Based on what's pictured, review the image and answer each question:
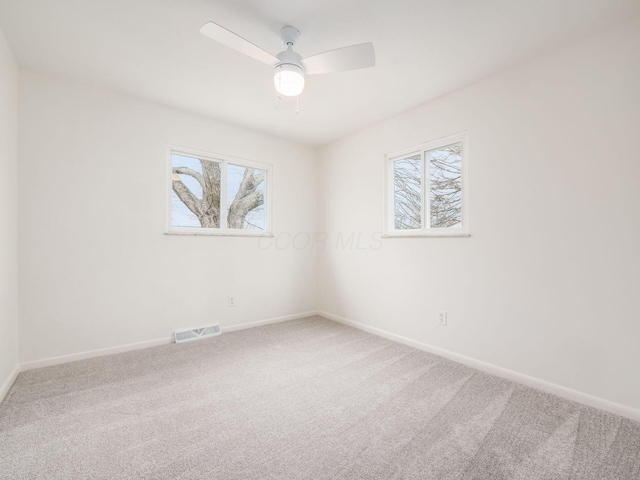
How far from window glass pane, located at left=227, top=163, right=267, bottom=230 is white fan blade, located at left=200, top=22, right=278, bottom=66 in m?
1.96

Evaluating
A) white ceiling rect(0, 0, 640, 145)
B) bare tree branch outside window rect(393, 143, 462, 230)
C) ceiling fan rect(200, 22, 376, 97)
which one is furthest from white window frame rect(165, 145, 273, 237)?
ceiling fan rect(200, 22, 376, 97)

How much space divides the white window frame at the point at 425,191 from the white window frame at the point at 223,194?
158 cm

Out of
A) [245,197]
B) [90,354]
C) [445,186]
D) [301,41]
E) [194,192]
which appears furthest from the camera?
[245,197]

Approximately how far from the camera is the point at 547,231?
221 centimetres

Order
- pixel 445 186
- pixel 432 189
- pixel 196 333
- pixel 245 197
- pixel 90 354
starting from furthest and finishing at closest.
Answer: pixel 245 197 → pixel 196 333 → pixel 432 189 → pixel 445 186 → pixel 90 354

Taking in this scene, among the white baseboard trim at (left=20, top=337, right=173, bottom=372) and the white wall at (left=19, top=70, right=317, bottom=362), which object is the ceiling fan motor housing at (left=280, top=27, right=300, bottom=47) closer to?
the white wall at (left=19, top=70, right=317, bottom=362)

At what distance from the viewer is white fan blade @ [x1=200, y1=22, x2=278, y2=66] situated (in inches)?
62.3

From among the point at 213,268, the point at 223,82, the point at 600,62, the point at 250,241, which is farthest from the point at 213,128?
the point at 600,62

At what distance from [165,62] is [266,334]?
9.49 ft

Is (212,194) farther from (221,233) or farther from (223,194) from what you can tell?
(221,233)

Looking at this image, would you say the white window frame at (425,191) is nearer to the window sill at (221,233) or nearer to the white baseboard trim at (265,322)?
the window sill at (221,233)

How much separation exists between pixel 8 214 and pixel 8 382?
1.26 meters

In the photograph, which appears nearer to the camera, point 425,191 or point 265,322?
point 425,191

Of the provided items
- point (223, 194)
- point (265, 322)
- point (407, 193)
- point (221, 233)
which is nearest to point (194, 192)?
point (223, 194)
